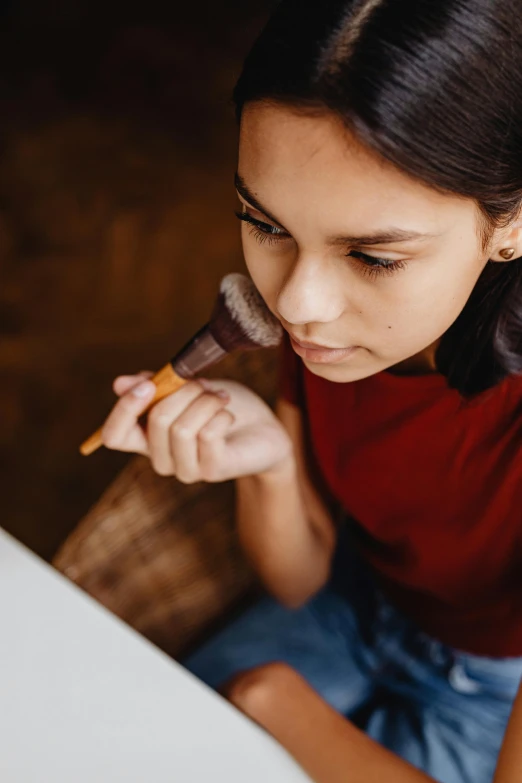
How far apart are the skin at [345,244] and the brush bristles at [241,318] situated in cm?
5

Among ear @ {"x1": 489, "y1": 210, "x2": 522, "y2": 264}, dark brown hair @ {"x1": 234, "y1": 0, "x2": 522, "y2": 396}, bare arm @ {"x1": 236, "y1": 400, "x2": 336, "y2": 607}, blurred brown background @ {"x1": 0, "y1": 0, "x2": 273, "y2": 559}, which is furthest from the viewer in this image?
blurred brown background @ {"x1": 0, "y1": 0, "x2": 273, "y2": 559}

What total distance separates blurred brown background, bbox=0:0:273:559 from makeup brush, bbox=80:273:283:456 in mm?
932

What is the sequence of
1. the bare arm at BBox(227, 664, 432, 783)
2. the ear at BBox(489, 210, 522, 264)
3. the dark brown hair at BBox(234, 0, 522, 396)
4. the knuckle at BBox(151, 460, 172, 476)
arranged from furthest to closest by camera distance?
1. the knuckle at BBox(151, 460, 172, 476)
2. the bare arm at BBox(227, 664, 432, 783)
3. the ear at BBox(489, 210, 522, 264)
4. the dark brown hair at BBox(234, 0, 522, 396)

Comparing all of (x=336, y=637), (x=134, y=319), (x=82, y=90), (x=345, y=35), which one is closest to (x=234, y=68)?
(x=82, y=90)

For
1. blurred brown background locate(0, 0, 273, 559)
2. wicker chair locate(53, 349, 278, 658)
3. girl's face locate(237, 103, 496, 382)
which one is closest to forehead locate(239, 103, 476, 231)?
girl's face locate(237, 103, 496, 382)

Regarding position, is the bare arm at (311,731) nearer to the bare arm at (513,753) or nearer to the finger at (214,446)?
the bare arm at (513,753)

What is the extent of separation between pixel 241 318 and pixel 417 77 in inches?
10.9

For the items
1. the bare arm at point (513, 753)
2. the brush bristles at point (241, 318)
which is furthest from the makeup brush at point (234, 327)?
the bare arm at point (513, 753)

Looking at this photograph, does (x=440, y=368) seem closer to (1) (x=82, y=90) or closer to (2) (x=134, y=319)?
(2) (x=134, y=319)

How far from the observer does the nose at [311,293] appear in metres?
0.60

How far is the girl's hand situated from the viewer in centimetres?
81

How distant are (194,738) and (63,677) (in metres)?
0.11

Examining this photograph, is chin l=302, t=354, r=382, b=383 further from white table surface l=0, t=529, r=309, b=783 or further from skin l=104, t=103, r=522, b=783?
white table surface l=0, t=529, r=309, b=783

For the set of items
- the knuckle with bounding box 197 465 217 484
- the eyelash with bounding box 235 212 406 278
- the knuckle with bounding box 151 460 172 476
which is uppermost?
the eyelash with bounding box 235 212 406 278
